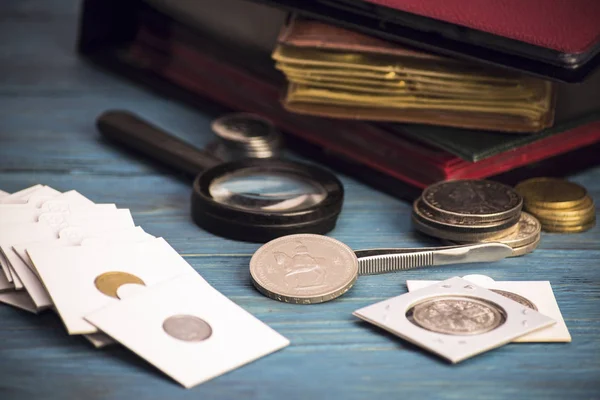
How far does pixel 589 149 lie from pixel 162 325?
2.55ft

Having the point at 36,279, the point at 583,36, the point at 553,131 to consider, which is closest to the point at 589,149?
the point at 553,131

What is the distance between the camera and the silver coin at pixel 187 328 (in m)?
1.03

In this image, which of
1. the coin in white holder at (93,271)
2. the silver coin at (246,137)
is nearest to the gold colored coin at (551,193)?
the silver coin at (246,137)

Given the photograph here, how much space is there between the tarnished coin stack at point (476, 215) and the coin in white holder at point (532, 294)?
73 millimetres

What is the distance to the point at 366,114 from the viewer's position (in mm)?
1449

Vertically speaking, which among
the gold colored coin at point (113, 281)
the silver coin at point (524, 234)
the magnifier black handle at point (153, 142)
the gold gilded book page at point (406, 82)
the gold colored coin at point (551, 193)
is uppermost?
the gold gilded book page at point (406, 82)

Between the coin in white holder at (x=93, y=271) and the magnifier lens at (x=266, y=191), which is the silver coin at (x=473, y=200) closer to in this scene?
the magnifier lens at (x=266, y=191)

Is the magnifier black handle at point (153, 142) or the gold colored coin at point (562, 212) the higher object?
the gold colored coin at point (562, 212)

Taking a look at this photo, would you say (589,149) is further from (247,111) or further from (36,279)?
(36,279)

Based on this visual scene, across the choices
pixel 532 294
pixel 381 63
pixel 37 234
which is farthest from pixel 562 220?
pixel 37 234

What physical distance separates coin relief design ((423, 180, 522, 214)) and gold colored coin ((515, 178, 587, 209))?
0.21 ft

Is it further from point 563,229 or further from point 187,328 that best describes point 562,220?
point 187,328

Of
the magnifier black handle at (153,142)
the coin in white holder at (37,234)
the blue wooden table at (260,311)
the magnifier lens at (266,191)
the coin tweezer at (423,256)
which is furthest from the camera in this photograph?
the magnifier black handle at (153,142)

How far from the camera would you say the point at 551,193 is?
54.4 inches
